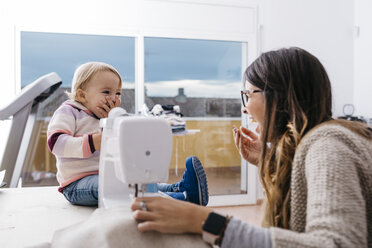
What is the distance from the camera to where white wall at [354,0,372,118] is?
159 inches

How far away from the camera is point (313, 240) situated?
23.5 inches

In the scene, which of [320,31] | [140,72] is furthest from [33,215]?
[320,31]

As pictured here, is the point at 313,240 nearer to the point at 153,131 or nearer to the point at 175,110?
the point at 153,131

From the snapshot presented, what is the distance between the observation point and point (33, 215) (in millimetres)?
993

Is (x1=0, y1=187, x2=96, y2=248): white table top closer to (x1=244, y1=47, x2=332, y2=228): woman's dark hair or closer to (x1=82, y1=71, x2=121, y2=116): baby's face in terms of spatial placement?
(x1=82, y1=71, x2=121, y2=116): baby's face

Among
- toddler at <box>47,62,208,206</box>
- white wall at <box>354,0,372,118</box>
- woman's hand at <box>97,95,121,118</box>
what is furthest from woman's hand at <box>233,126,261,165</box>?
white wall at <box>354,0,372,118</box>

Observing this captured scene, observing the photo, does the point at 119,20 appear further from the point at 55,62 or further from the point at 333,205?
the point at 333,205

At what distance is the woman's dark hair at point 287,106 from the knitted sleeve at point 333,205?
0.56 ft

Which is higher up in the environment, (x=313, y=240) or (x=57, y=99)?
(x=57, y=99)

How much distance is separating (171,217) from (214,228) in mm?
93

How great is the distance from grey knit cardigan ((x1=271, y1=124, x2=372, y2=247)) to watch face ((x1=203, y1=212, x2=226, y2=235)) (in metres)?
0.10

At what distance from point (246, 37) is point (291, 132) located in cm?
316

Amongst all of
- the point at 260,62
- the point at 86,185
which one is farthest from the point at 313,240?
the point at 86,185

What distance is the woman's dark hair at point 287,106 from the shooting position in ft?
2.80
